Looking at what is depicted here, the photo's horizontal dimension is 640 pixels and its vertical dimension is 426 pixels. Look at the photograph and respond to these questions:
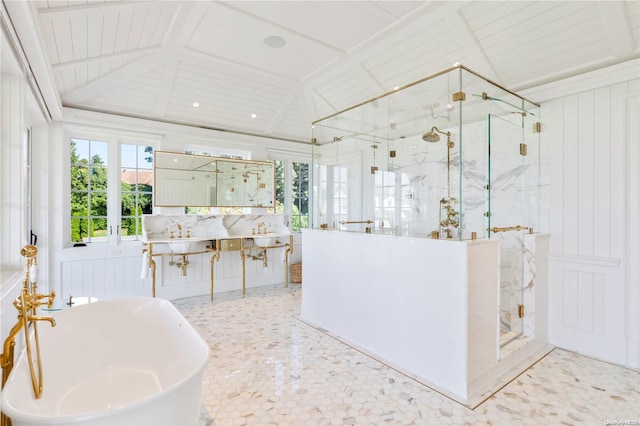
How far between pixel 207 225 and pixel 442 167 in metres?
3.46

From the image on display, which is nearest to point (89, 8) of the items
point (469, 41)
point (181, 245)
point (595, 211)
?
point (181, 245)

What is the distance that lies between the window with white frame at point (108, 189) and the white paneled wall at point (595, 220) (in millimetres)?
4822

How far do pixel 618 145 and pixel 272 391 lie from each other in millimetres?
3402

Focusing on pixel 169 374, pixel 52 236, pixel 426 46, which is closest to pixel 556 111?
pixel 426 46

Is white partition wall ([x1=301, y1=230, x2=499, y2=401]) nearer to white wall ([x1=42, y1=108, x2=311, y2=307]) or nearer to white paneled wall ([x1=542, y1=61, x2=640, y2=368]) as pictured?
white paneled wall ([x1=542, y1=61, x2=640, y2=368])

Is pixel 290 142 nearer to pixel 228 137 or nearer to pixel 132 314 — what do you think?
pixel 228 137

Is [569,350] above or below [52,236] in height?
below

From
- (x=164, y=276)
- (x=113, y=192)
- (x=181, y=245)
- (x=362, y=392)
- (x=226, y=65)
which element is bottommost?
(x=362, y=392)

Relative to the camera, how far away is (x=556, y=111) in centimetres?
314

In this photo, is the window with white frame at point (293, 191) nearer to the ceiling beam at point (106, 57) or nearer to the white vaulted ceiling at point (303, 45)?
the white vaulted ceiling at point (303, 45)

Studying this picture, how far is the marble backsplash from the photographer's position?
4477mm

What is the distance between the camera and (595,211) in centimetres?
290

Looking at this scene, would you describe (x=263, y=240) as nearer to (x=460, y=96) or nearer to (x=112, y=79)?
(x=112, y=79)

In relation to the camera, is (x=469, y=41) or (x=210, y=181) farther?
(x=210, y=181)
